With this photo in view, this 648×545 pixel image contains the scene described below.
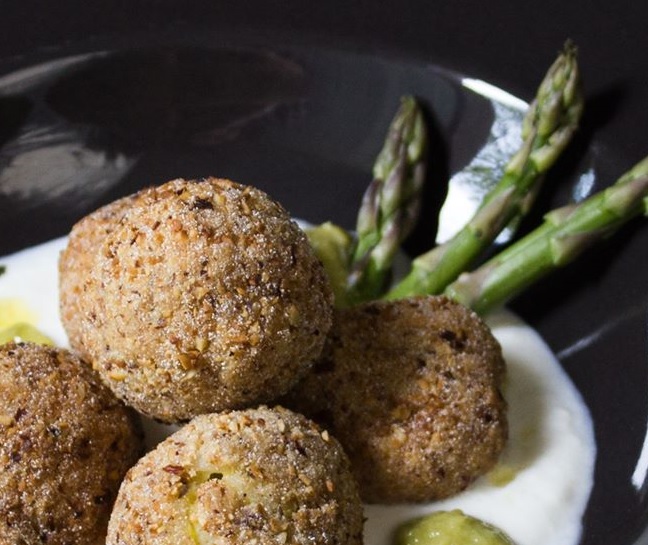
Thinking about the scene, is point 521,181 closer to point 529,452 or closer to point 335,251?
point 335,251

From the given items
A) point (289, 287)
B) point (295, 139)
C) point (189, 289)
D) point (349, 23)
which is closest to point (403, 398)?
point (289, 287)

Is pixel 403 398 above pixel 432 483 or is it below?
above

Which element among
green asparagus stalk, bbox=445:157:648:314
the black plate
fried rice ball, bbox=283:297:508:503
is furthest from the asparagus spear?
fried rice ball, bbox=283:297:508:503

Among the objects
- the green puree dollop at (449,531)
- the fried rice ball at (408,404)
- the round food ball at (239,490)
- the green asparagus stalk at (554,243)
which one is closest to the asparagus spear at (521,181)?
the green asparagus stalk at (554,243)

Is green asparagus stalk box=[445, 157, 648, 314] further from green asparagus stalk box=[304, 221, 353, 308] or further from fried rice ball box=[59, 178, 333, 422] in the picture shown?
fried rice ball box=[59, 178, 333, 422]

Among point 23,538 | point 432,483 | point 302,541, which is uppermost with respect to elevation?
point 302,541

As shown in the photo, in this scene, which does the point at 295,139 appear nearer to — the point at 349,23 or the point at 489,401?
the point at 349,23
